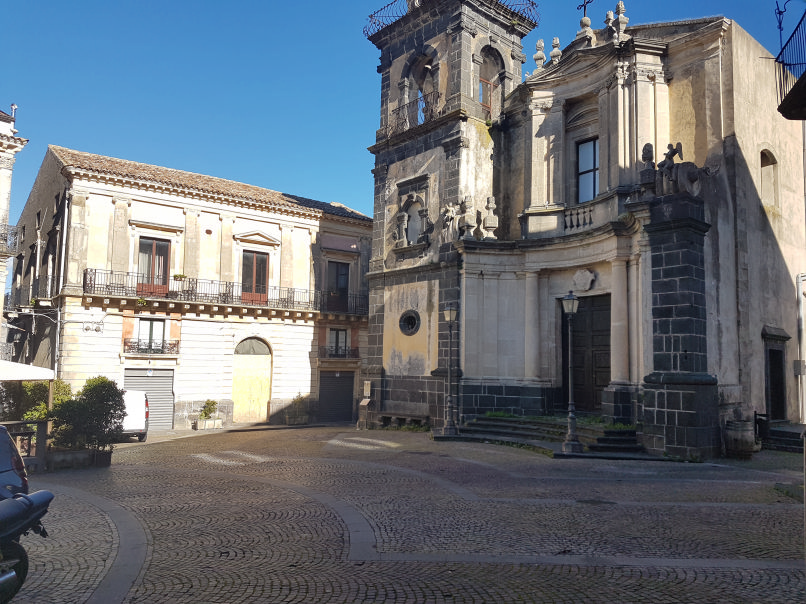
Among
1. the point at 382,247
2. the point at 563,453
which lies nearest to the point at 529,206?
the point at 382,247

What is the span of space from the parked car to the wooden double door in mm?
15257

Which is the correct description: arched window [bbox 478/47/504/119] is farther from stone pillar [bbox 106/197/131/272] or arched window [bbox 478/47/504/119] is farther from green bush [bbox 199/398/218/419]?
green bush [bbox 199/398/218/419]

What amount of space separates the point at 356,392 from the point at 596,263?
1625cm

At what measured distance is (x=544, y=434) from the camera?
17.2 m

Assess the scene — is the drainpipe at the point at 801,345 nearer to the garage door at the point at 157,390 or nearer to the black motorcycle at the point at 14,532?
the black motorcycle at the point at 14,532

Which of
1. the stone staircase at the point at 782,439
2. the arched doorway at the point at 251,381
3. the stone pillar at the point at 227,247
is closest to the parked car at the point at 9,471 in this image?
the stone staircase at the point at 782,439

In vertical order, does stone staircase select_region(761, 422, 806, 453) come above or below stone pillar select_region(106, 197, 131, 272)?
below

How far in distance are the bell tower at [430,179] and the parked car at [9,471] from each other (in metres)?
13.9

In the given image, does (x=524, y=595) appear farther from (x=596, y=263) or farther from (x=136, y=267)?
(x=136, y=267)

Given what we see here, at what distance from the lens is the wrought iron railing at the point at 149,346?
25.0m

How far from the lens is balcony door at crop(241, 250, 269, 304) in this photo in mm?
28461

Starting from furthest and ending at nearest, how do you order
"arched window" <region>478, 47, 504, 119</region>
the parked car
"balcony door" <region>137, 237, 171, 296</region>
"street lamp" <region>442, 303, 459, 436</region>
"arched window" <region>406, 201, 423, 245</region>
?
"balcony door" <region>137, 237, 171, 296</region> → "arched window" <region>478, 47, 504, 119</region> → "arched window" <region>406, 201, 423, 245</region> → "street lamp" <region>442, 303, 459, 436</region> → the parked car

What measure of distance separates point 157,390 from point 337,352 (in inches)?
342

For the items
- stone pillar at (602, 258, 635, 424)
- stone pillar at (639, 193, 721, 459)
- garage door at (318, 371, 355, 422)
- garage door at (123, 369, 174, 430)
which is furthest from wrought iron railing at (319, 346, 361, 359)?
stone pillar at (639, 193, 721, 459)
